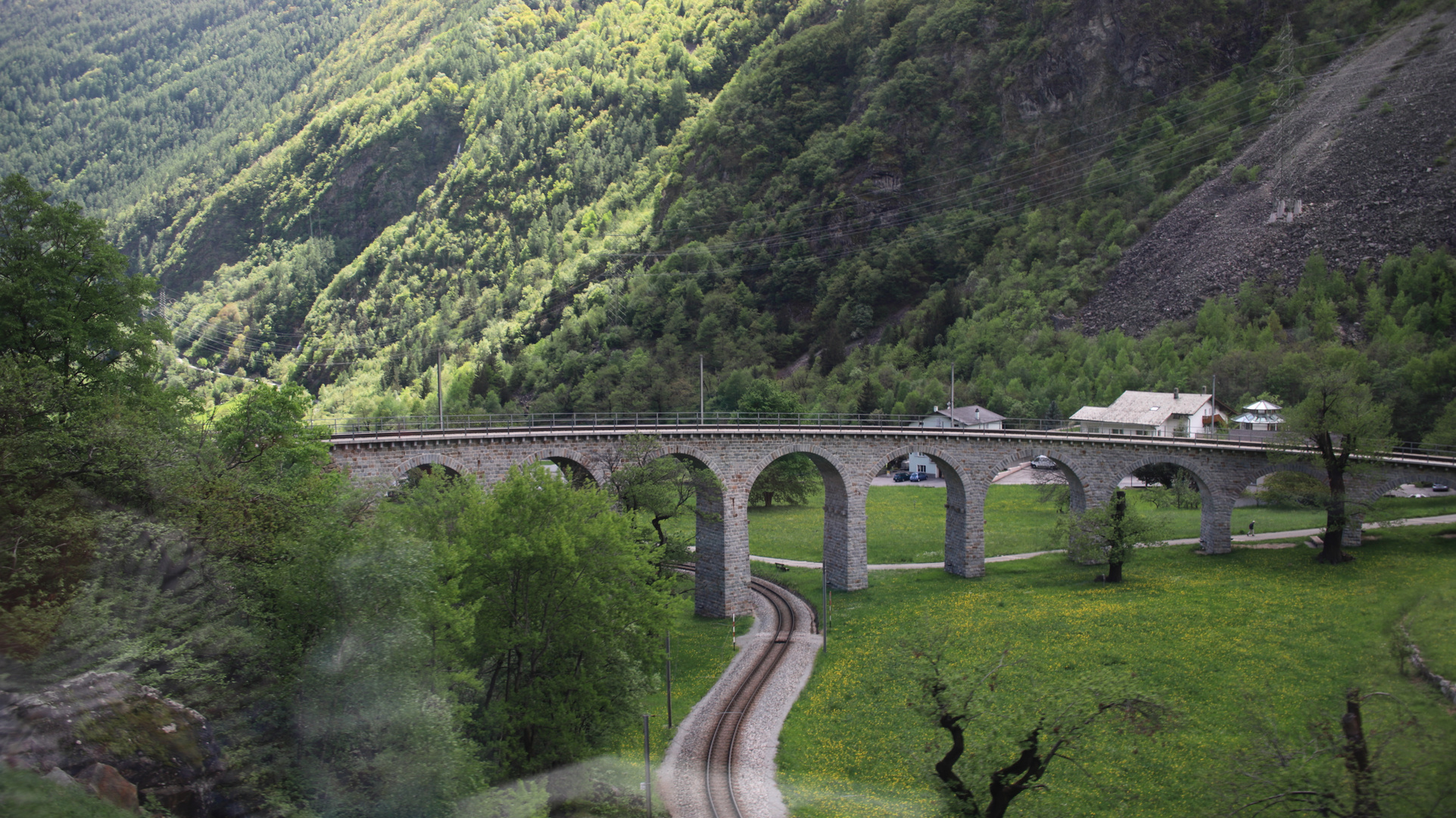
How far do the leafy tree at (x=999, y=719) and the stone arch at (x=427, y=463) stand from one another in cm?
2538

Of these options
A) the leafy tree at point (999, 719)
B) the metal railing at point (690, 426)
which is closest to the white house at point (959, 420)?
the metal railing at point (690, 426)

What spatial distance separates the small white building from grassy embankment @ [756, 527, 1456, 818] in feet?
60.6

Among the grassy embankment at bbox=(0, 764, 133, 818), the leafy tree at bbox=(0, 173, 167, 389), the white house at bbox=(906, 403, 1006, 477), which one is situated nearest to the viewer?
the grassy embankment at bbox=(0, 764, 133, 818)

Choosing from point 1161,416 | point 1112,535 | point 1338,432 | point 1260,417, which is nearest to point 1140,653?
point 1112,535

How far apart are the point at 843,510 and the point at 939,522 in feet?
70.5

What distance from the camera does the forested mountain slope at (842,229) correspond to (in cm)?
8919

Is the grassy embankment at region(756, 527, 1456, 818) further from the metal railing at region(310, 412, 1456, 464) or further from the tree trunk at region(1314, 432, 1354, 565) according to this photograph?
the metal railing at region(310, 412, 1456, 464)

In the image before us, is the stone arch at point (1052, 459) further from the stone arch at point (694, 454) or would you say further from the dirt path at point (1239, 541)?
the stone arch at point (694, 454)

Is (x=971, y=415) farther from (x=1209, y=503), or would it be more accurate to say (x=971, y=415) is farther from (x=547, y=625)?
(x=547, y=625)

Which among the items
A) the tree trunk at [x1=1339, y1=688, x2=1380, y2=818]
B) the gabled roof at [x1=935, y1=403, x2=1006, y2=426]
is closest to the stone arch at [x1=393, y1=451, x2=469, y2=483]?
the tree trunk at [x1=1339, y1=688, x2=1380, y2=818]

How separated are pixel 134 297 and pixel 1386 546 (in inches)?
2378

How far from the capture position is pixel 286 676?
20.9 metres

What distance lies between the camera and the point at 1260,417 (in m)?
67.0

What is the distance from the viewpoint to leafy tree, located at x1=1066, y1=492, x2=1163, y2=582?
4600 cm
